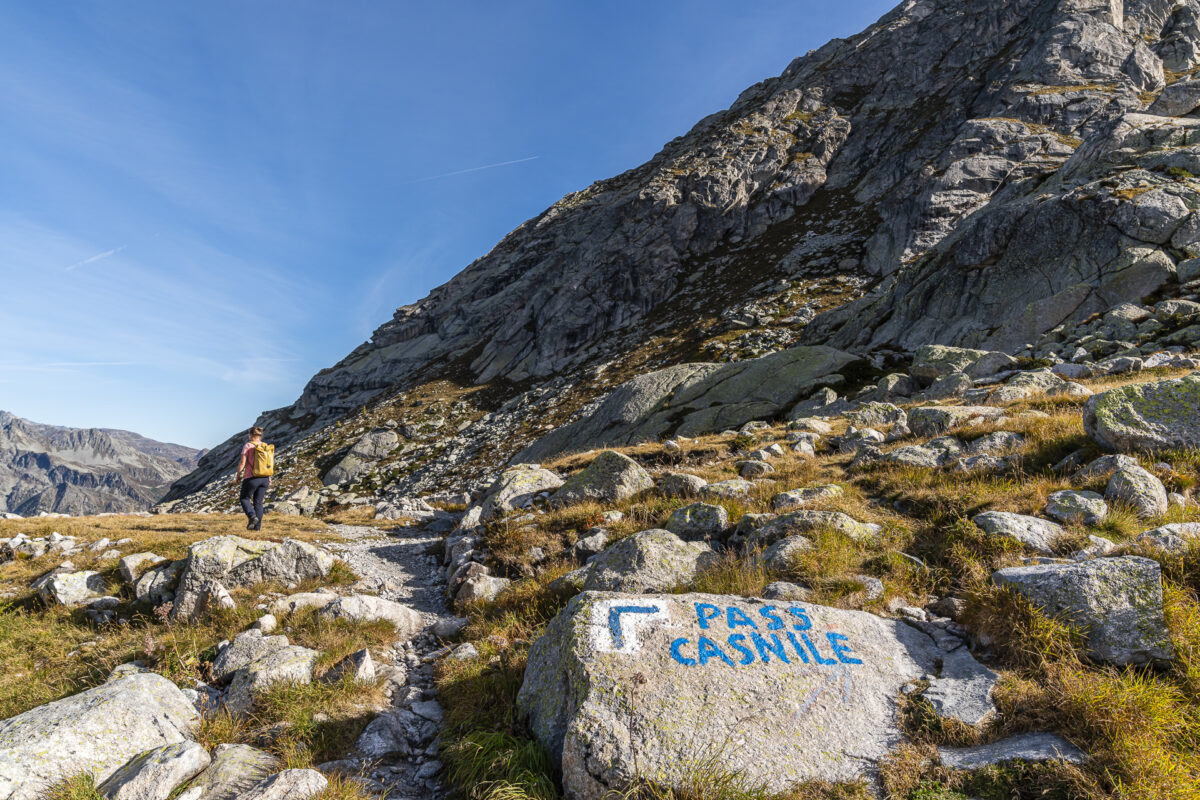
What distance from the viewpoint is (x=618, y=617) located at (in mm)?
5445

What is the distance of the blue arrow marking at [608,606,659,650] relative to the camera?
16.8ft

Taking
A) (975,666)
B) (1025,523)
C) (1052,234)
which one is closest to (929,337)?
(1052,234)

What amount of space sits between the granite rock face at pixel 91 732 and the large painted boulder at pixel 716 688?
3950mm

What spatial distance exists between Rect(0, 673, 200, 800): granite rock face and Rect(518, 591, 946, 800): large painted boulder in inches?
156

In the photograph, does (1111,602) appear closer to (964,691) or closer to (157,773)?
(964,691)

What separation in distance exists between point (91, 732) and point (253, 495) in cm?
1247

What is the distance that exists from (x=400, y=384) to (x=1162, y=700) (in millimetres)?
102762

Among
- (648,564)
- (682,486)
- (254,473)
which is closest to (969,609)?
(648,564)

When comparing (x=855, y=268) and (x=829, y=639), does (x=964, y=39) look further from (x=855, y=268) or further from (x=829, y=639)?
(x=829, y=639)

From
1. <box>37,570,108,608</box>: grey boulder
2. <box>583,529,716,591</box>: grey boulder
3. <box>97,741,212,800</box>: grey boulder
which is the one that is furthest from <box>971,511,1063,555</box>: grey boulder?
<box>37,570,108,608</box>: grey boulder

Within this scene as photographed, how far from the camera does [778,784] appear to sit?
4000mm

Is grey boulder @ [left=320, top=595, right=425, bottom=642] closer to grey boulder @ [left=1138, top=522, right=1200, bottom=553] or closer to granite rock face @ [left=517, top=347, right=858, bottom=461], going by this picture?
grey boulder @ [left=1138, top=522, right=1200, bottom=553]

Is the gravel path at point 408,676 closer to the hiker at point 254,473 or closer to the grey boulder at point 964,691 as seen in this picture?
the hiker at point 254,473

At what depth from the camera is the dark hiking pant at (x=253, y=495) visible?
15.8m
